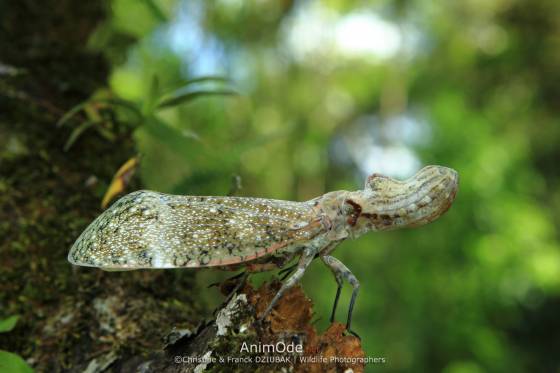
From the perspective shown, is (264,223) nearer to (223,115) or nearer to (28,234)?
(28,234)

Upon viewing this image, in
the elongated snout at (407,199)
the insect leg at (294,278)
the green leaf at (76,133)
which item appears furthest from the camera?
the green leaf at (76,133)

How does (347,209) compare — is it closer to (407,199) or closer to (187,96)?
(407,199)

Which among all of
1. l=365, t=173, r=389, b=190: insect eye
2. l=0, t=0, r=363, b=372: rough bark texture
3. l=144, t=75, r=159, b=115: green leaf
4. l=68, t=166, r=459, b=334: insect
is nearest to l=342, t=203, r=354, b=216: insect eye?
l=68, t=166, r=459, b=334: insect

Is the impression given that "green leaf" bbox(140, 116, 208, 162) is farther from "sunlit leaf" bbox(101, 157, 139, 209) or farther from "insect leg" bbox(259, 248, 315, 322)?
"insect leg" bbox(259, 248, 315, 322)

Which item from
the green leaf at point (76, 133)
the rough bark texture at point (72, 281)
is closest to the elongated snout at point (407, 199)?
the rough bark texture at point (72, 281)

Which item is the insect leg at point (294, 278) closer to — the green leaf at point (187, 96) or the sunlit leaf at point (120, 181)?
the sunlit leaf at point (120, 181)
